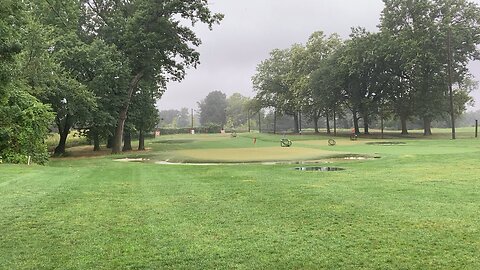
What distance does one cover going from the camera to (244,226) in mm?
7480

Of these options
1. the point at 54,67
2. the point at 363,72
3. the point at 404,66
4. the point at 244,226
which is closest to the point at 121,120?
the point at 54,67

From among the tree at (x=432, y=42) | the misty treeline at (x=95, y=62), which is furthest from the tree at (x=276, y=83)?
the misty treeline at (x=95, y=62)

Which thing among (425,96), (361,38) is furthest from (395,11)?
(425,96)

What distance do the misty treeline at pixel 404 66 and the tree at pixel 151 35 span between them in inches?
1223

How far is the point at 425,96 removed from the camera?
5962 cm

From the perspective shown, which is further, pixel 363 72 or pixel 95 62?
pixel 363 72

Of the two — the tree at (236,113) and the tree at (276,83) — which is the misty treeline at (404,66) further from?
the tree at (236,113)

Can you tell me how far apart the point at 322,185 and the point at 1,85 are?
8825 millimetres

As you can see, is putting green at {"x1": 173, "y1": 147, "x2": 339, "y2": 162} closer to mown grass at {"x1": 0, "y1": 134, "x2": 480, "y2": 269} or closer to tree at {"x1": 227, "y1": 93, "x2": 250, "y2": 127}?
mown grass at {"x1": 0, "y1": 134, "x2": 480, "y2": 269}

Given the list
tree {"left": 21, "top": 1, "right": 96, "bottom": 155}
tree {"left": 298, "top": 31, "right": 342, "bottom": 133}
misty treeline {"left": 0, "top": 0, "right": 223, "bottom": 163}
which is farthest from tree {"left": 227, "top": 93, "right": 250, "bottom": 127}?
tree {"left": 21, "top": 1, "right": 96, "bottom": 155}

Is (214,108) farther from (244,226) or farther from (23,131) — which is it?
(244,226)

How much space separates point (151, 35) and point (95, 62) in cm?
507

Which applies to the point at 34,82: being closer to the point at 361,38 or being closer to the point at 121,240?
the point at 121,240

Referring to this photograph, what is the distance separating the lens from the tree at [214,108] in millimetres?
158125
